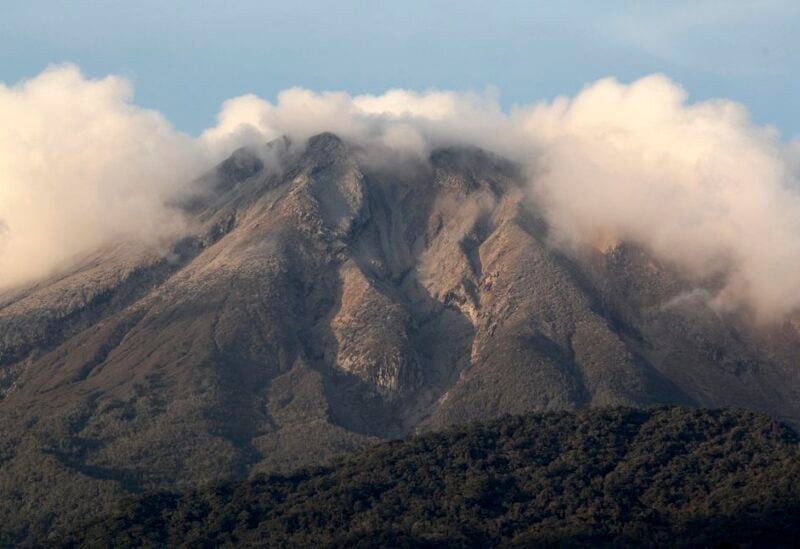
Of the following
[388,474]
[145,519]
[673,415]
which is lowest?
[145,519]

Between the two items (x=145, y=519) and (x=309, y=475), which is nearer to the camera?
(x=145, y=519)

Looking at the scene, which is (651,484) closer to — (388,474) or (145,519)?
(388,474)

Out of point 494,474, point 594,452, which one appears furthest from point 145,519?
point 594,452

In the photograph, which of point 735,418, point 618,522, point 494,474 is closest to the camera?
point 618,522

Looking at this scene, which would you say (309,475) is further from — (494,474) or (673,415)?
(673,415)

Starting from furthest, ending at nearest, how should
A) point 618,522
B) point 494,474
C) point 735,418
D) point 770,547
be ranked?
point 735,418
point 494,474
point 618,522
point 770,547

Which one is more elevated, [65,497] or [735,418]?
[735,418]

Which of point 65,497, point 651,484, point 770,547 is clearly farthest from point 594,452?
point 65,497
